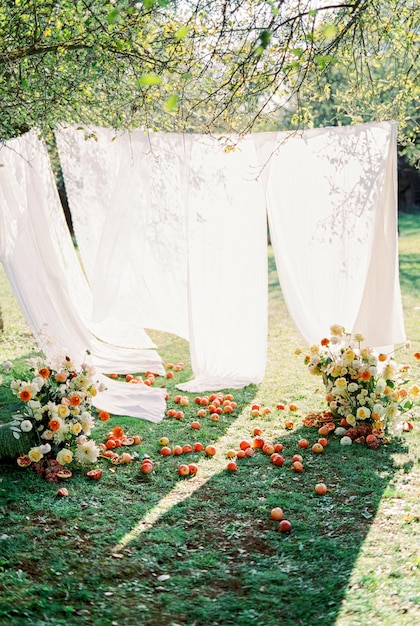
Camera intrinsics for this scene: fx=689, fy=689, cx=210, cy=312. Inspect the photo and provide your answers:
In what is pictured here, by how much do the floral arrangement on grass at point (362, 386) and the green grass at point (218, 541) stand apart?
16cm

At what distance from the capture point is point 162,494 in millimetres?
3734

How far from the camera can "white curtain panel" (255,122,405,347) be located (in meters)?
4.64

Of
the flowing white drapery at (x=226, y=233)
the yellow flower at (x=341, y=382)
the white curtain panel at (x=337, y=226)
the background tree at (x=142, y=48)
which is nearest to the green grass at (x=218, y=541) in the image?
the yellow flower at (x=341, y=382)

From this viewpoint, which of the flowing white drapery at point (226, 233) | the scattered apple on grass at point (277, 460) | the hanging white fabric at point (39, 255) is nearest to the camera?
the scattered apple on grass at point (277, 460)

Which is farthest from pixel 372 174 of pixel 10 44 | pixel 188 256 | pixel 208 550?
pixel 208 550

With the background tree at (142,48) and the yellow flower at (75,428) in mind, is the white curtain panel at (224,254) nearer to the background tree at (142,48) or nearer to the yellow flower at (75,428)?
the background tree at (142,48)

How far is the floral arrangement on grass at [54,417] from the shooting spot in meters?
3.73

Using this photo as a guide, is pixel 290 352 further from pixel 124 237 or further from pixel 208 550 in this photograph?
pixel 208 550

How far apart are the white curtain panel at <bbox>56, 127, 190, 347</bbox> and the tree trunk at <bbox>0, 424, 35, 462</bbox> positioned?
7.10ft

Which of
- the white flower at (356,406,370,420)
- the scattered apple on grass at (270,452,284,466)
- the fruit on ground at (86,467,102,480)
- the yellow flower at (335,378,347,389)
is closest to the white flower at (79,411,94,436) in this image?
the fruit on ground at (86,467,102,480)

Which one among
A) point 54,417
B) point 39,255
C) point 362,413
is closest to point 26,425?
point 54,417

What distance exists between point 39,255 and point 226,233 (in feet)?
4.75

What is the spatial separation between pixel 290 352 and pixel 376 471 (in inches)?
120

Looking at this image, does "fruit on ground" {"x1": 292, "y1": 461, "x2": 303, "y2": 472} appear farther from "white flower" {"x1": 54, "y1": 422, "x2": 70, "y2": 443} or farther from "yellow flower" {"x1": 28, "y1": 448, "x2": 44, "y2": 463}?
"yellow flower" {"x1": 28, "y1": 448, "x2": 44, "y2": 463}
